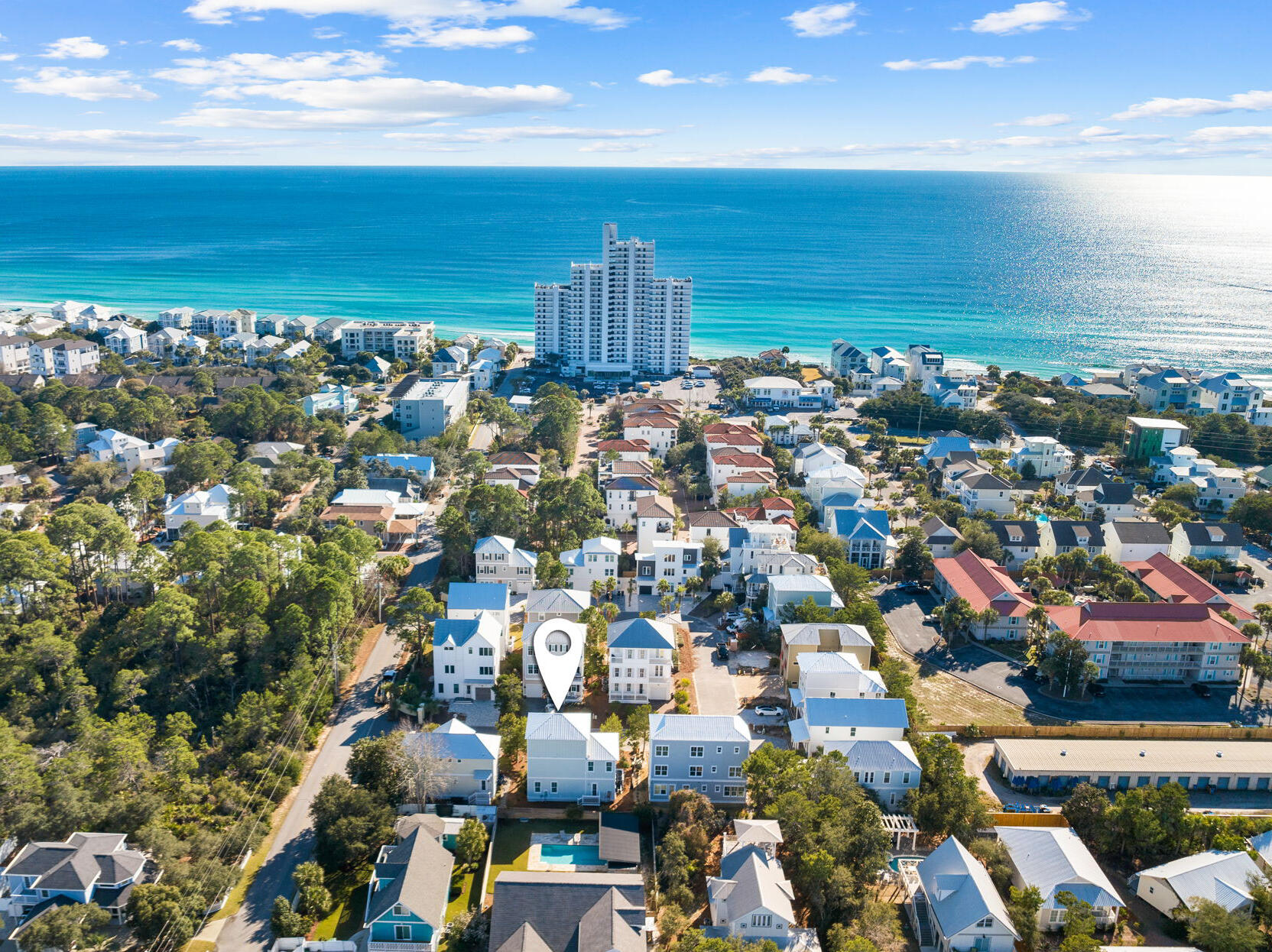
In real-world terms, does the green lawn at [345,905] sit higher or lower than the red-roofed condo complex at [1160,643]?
lower

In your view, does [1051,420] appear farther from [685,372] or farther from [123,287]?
[123,287]

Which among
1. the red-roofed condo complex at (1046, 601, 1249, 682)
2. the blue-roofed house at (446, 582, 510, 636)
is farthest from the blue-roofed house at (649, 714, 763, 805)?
the red-roofed condo complex at (1046, 601, 1249, 682)

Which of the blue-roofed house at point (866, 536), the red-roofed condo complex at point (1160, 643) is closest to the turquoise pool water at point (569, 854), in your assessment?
the red-roofed condo complex at point (1160, 643)

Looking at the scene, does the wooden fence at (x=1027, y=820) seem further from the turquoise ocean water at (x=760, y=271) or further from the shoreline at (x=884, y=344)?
the turquoise ocean water at (x=760, y=271)

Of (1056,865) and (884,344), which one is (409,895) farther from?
(884,344)

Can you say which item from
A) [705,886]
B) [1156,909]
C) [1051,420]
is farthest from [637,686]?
[1051,420]

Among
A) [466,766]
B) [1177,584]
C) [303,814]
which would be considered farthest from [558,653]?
[1177,584]
